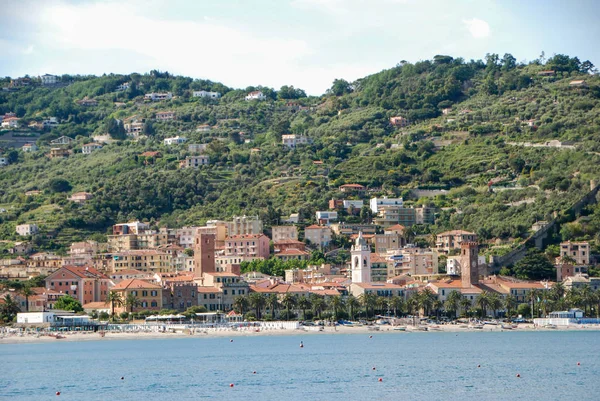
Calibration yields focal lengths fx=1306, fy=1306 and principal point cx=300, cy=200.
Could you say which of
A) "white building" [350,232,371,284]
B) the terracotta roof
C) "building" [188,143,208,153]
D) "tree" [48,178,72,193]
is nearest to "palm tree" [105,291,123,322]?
the terracotta roof

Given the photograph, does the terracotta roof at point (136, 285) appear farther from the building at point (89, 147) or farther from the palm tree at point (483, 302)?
the building at point (89, 147)

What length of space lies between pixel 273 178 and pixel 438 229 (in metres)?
29.4

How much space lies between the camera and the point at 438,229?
13488 centimetres

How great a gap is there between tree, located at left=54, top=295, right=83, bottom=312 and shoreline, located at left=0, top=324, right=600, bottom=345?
23.1 feet

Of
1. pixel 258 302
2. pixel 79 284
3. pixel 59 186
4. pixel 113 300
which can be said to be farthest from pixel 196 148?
pixel 113 300

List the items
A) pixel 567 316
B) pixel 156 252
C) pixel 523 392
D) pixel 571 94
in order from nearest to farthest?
pixel 523 392, pixel 567 316, pixel 156 252, pixel 571 94

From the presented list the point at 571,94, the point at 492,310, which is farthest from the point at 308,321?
the point at 571,94

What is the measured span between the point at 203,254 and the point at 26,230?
26.8m

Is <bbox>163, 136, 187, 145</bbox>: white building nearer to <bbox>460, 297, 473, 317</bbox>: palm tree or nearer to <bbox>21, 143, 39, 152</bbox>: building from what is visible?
<bbox>21, 143, 39, 152</bbox>: building

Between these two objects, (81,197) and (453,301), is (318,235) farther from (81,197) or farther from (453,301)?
(453,301)

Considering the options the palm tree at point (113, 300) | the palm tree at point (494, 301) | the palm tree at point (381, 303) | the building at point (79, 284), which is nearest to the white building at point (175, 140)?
the building at point (79, 284)

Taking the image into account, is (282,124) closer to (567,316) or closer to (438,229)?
(438,229)

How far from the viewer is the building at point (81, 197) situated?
488 ft

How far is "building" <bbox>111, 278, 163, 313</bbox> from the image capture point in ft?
357
